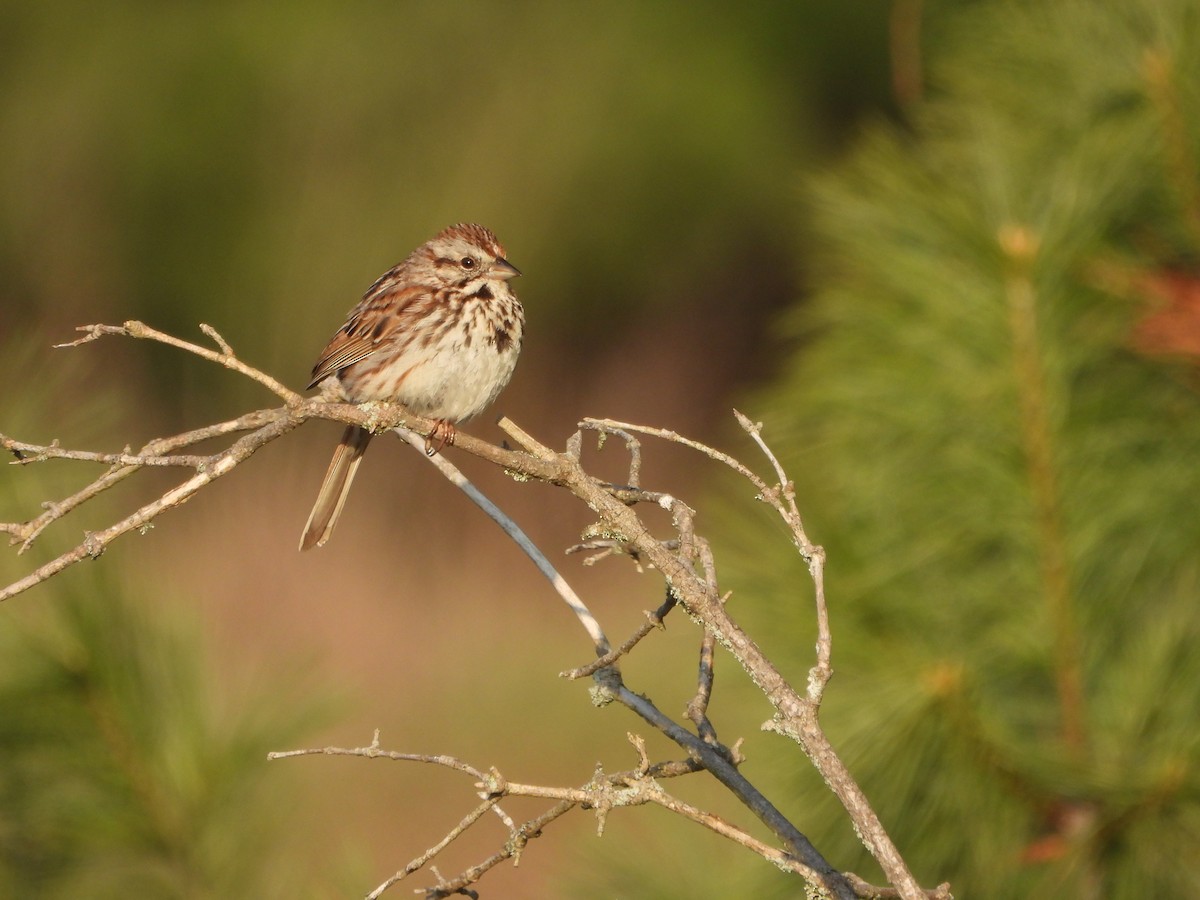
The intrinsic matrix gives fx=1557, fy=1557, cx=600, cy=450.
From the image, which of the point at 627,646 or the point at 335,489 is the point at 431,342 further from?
the point at 627,646

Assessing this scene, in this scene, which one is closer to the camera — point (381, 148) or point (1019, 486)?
point (1019, 486)

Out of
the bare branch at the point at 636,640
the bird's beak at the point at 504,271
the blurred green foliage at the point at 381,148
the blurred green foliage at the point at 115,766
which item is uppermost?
the blurred green foliage at the point at 381,148

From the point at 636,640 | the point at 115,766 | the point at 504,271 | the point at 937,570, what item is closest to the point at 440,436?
the point at 115,766

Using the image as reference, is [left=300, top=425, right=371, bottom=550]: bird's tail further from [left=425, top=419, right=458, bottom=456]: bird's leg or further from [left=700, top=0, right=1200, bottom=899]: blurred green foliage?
[left=700, top=0, right=1200, bottom=899]: blurred green foliage

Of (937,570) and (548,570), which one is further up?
(937,570)

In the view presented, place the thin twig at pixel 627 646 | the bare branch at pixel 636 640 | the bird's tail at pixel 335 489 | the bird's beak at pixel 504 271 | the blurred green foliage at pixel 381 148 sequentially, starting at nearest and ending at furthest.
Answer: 1. the bare branch at pixel 636 640
2. the thin twig at pixel 627 646
3. the bird's tail at pixel 335 489
4. the bird's beak at pixel 504 271
5. the blurred green foliage at pixel 381 148

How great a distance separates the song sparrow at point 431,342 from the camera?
10.0ft

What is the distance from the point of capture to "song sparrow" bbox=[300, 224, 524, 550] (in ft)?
10.0

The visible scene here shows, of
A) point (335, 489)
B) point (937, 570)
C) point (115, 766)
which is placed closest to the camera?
point (115, 766)

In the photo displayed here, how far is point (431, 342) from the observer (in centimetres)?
311

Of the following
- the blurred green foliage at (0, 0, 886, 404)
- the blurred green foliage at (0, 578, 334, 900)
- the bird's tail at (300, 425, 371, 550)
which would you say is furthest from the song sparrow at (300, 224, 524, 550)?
the blurred green foliage at (0, 0, 886, 404)

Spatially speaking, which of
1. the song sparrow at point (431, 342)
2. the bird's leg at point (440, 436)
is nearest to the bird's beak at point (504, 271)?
the song sparrow at point (431, 342)

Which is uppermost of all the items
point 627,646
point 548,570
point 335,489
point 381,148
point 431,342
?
point 381,148

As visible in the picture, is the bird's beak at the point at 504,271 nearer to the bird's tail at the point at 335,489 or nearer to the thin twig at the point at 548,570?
the bird's tail at the point at 335,489
